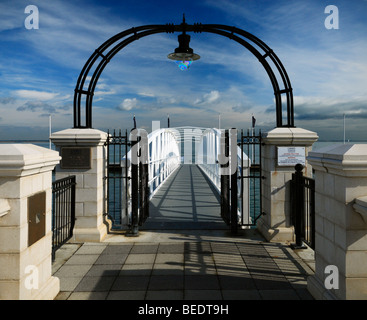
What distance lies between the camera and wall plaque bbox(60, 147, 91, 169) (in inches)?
246

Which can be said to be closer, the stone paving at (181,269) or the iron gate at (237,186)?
the stone paving at (181,269)

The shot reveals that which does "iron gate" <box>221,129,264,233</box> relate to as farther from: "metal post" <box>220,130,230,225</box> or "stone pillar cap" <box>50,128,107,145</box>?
"stone pillar cap" <box>50,128,107,145</box>

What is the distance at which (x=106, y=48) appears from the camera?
22.0 ft

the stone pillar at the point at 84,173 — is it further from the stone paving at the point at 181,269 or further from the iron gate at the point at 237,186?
the iron gate at the point at 237,186

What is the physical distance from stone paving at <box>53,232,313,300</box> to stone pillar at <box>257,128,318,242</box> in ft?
1.35

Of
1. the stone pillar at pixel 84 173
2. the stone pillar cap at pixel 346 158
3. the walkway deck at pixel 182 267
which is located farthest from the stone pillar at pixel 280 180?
the stone pillar at pixel 84 173

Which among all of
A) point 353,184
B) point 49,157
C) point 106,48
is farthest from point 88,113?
point 353,184

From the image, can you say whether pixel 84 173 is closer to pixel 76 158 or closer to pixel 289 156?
pixel 76 158

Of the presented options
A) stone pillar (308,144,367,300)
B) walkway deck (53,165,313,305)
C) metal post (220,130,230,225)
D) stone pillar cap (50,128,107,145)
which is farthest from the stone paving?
stone pillar cap (50,128,107,145)

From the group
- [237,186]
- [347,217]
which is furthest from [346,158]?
[237,186]

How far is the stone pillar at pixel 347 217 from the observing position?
302 cm

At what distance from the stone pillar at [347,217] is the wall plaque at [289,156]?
105 inches
